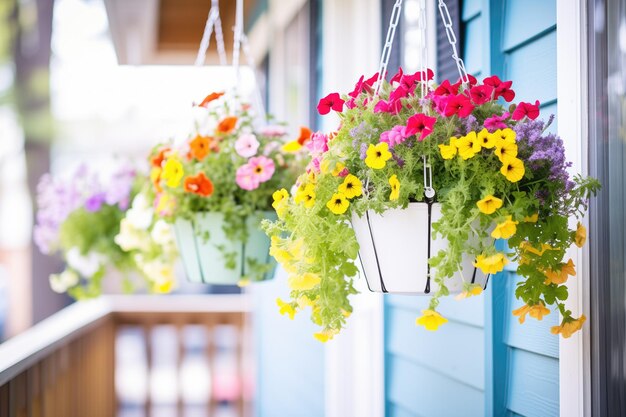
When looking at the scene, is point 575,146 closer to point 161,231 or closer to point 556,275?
point 556,275

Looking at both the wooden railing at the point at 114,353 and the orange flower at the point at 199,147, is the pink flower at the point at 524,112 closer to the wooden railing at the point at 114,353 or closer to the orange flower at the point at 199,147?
the orange flower at the point at 199,147

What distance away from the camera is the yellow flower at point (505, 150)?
921 mm

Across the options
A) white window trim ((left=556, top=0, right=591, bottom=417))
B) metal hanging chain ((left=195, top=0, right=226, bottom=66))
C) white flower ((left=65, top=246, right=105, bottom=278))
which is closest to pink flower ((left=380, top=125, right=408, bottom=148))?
white window trim ((left=556, top=0, right=591, bottom=417))

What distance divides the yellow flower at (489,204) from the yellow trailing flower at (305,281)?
262 mm

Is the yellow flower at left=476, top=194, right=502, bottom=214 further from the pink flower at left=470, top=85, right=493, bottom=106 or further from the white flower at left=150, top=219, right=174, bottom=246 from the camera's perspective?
the white flower at left=150, top=219, right=174, bottom=246

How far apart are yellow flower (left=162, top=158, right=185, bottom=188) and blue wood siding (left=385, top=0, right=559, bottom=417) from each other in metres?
0.66

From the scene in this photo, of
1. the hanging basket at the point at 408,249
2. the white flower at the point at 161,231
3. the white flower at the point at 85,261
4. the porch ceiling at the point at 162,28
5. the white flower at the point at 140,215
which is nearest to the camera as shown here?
the hanging basket at the point at 408,249

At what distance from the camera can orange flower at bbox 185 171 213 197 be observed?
1.49 m

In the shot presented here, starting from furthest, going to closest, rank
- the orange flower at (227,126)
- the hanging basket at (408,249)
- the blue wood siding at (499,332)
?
1. the orange flower at (227,126)
2. the blue wood siding at (499,332)
3. the hanging basket at (408,249)

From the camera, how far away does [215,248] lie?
1611 millimetres

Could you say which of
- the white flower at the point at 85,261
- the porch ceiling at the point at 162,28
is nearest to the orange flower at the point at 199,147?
the white flower at the point at 85,261

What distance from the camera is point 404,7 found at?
1.92 m

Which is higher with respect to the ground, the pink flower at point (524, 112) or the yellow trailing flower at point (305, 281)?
A: the pink flower at point (524, 112)

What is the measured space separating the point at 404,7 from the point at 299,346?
1.60 meters
